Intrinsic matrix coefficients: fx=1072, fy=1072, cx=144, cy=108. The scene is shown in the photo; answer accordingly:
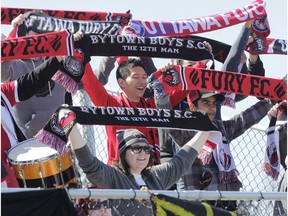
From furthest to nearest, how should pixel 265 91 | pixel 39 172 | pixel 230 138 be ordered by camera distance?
pixel 230 138 < pixel 265 91 < pixel 39 172

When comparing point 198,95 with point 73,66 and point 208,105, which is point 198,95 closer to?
point 208,105

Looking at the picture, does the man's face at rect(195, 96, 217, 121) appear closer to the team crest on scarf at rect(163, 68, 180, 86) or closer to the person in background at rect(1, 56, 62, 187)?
the team crest on scarf at rect(163, 68, 180, 86)

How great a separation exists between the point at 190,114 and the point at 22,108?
164cm

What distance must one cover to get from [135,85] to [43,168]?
1.62 m

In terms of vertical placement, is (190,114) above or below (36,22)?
below

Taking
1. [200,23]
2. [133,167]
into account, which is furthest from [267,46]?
[133,167]

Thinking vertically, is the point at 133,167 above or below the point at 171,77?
below

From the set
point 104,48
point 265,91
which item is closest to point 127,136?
point 104,48

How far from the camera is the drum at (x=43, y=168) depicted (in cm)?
712

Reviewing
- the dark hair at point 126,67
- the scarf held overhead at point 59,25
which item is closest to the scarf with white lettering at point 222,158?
the dark hair at point 126,67

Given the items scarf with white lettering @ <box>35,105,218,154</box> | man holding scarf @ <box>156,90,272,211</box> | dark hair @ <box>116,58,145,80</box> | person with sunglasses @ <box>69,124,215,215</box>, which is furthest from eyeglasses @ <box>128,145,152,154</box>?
dark hair @ <box>116,58,145,80</box>

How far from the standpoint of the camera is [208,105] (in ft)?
29.1

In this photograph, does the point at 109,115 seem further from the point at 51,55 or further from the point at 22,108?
the point at 22,108

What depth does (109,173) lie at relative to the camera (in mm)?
7352
